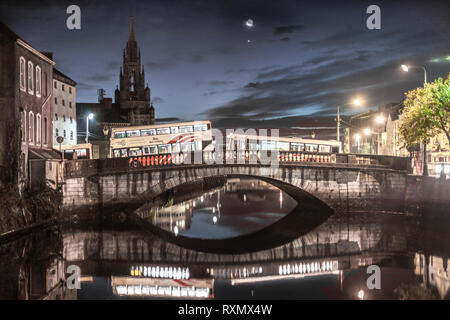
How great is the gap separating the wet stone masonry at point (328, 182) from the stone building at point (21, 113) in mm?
6457

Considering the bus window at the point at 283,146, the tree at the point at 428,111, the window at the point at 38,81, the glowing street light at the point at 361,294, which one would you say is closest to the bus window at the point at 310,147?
the bus window at the point at 283,146

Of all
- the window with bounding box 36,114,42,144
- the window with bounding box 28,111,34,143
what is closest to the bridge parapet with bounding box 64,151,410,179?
the window with bounding box 28,111,34,143

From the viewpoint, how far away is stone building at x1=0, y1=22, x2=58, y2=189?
26219 millimetres

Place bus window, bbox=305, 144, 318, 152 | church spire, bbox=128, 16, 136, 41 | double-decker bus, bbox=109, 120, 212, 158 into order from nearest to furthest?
double-decker bus, bbox=109, 120, 212, 158, bus window, bbox=305, 144, 318, 152, church spire, bbox=128, 16, 136, 41

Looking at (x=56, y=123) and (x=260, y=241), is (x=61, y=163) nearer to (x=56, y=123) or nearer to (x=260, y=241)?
(x=260, y=241)

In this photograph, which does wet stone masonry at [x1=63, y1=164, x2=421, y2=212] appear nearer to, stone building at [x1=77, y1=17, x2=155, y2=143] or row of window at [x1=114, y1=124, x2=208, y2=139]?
row of window at [x1=114, y1=124, x2=208, y2=139]

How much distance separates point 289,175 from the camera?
33094 millimetres

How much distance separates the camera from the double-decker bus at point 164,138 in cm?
3884

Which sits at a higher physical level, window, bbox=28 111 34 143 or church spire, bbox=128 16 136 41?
church spire, bbox=128 16 136 41

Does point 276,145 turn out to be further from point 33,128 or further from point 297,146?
point 33,128

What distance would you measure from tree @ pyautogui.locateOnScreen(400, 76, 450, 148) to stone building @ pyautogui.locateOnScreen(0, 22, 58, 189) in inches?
952

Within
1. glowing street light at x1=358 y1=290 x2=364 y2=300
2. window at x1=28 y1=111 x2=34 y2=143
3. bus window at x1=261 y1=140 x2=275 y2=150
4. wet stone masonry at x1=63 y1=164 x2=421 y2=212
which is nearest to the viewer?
glowing street light at x1=358 y1=290 x2=364 y2=300

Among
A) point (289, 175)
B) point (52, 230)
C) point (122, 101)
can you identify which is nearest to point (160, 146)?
point (289, 175)

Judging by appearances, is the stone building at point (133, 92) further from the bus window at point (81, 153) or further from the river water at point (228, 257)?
the river water at point (228, 257)
